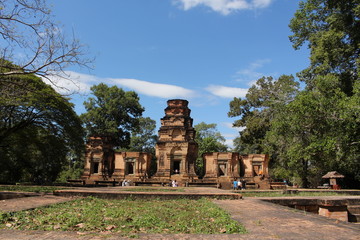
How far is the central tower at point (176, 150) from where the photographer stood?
2933 cm

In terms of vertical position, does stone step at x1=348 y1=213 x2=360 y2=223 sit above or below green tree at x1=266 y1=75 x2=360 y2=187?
below

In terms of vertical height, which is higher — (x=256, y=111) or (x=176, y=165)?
(x=256, y=111)

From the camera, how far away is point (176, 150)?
98.7 ft

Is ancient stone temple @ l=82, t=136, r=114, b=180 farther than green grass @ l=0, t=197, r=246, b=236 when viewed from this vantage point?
Yes

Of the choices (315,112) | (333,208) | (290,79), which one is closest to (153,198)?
(333,208)

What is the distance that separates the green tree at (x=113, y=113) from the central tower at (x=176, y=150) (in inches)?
393

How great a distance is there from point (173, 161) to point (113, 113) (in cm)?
1415

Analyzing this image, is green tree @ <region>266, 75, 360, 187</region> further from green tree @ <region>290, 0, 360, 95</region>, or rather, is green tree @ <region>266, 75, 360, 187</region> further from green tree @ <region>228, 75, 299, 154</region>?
green tree @ <region>228, 75, 299, 154</region>

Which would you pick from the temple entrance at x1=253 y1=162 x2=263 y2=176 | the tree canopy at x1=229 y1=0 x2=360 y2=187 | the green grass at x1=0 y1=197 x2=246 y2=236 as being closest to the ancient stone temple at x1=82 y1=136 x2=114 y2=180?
the temple entrance at x1=253 y1=162 x2=263 y2=176

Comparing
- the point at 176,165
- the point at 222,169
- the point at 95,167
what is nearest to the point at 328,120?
the point at 222,169

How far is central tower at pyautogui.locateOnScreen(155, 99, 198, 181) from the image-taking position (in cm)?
2933

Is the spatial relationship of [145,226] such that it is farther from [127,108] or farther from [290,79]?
[127,108]

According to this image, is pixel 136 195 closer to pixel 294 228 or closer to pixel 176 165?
pixel 294 228

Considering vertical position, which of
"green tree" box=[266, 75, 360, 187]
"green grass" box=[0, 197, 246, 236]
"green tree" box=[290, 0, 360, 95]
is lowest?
"green grass" box=[0, 197, 246, 236]
